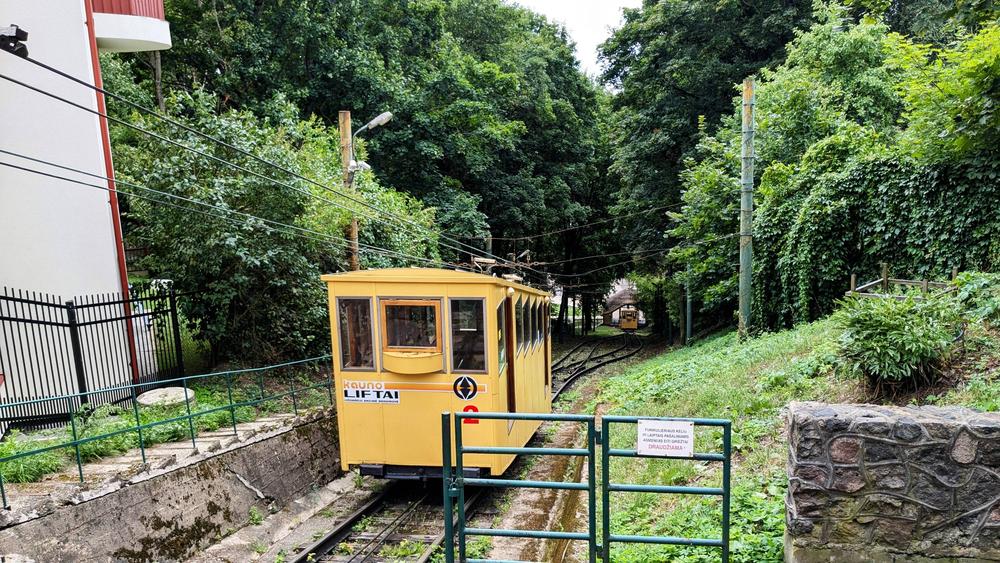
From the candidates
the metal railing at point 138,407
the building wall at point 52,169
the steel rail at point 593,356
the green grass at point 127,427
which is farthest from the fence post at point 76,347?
the steel rail at point 593,356

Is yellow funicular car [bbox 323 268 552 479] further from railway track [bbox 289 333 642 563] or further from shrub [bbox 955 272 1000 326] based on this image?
shrub [bbox 955 272 1000 326]

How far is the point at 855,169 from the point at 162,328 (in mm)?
15213

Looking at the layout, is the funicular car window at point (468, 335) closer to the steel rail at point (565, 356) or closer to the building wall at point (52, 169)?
the building wall at point (52, 169)

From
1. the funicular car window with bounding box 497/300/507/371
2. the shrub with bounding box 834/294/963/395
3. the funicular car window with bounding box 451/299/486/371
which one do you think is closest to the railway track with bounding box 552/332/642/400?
the funicular car window with bounding box 497/300/507/371

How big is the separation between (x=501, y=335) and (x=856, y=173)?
33.8ft

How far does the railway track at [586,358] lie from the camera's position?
72.4 ft

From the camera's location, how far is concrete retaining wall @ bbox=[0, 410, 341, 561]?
5.91 m

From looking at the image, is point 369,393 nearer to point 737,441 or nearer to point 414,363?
point 414,363

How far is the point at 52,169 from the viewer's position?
10406 millimetres

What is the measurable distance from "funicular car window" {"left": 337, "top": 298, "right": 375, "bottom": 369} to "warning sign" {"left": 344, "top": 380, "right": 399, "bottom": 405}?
0.77ft

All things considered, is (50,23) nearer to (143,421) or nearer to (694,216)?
(143,421)

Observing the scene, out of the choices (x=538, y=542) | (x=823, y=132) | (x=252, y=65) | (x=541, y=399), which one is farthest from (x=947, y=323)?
(x=252, y=65)

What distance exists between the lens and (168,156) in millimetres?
11289

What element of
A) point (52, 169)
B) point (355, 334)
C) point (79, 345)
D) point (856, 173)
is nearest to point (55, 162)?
point (52, 169)
